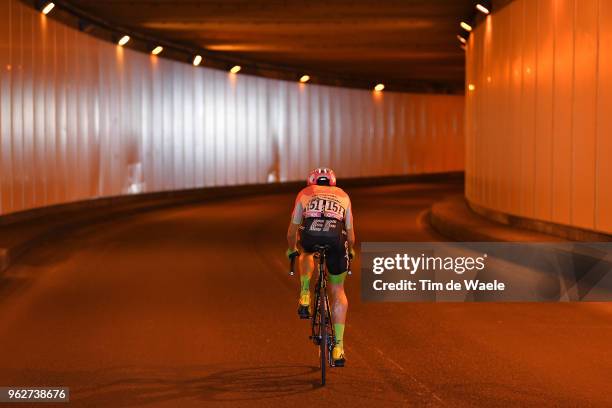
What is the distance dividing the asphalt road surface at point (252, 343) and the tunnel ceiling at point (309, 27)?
964 centimetres

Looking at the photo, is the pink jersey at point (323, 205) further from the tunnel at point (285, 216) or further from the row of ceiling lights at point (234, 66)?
the row of ceiling lights at point (234, 66)

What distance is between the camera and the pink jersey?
826 centimetres

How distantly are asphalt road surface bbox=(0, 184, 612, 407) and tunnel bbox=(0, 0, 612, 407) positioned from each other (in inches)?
1.6

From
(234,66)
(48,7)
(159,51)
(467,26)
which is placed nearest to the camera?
(48,7)

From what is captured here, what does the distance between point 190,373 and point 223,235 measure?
1410cm

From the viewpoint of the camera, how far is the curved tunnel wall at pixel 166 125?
23.5 metres

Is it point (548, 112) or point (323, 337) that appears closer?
point (323, 337)

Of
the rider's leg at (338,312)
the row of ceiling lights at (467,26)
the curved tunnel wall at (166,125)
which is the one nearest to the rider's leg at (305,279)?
the rider's leg at (338,312)

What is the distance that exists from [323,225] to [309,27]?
71.6 feet

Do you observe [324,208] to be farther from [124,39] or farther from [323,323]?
[124,39]

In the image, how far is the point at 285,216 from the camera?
94.6 feet

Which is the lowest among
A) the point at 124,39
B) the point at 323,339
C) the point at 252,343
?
the point at 252,343

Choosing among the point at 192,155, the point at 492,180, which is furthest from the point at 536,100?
the point at 192,155

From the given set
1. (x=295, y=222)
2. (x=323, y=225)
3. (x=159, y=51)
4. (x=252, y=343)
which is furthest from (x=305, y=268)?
(x=159, y=51)
